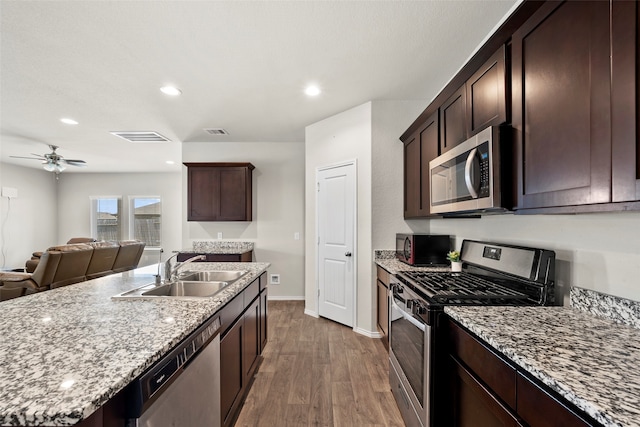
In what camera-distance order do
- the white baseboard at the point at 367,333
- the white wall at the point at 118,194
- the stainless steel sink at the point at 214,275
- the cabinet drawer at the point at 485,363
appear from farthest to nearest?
the white wall at the point at 118,194
the white baseboard at the point at 367,333
the stainless steel sink at the point at 214,275
the cabinet drawer at the point at 485,363

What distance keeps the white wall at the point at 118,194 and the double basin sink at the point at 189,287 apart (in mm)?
6073

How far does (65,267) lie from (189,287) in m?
3.19

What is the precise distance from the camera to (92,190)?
24.6 feet

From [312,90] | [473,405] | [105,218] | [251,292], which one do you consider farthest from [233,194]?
[105,218]

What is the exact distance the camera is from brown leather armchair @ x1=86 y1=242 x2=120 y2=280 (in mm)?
4277

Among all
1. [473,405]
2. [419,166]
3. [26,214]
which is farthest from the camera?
[26,214]

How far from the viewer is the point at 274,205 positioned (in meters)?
Answer: 4.71

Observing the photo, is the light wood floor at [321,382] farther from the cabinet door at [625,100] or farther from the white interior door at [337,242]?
the cabinet door at [625,100]

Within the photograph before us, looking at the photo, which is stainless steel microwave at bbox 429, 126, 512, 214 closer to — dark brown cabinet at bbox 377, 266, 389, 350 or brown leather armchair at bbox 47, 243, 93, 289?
dark brown cabinet at bbox 377, 266, 389, 350

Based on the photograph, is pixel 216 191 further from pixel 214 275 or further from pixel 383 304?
pixel 383 304

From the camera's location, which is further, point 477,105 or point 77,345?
point 477,105

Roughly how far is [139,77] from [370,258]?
2.91m

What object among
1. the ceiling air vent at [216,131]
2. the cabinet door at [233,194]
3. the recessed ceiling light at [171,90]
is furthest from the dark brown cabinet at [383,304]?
the ceiling air vent at [216,131]

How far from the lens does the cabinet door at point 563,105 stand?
924mm
